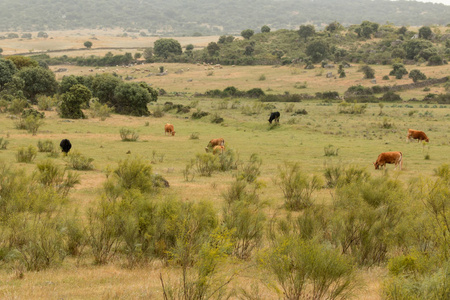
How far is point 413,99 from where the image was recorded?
60000 mm

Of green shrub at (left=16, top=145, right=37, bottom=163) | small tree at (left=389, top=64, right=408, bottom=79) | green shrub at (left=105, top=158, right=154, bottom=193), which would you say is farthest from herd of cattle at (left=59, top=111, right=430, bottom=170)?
small tree at (left=389, top=64, right=408, bottom=79)

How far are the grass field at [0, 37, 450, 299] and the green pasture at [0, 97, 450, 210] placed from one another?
0.07m

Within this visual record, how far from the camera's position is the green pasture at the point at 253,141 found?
20.1 meters

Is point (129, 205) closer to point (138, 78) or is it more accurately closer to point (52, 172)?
point (52, 172)

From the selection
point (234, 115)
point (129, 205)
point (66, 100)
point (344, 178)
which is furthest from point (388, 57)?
point (129, 205)

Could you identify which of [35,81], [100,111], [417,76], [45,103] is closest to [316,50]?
[417,76]

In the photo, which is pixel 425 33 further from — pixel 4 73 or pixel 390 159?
pixel 390 159

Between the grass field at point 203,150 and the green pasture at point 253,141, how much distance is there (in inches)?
2.6

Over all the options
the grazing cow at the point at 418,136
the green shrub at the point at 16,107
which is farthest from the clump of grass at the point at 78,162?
the green shrub at the point at 16,107

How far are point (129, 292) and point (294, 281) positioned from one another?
2761 millimetres

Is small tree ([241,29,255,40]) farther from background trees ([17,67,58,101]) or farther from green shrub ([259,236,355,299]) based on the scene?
green shrub ([259,236,355,299])

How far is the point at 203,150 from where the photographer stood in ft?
95.1

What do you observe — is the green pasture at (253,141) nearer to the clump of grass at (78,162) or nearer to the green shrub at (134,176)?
the clump of grass at (78,162)

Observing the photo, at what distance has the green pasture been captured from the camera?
2014 cm
